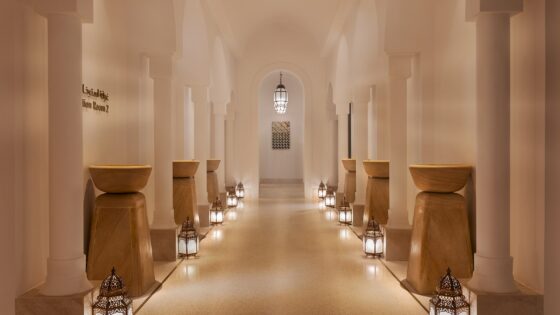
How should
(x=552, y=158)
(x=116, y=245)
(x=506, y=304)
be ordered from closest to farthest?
(x=552, y=158) < (x=506, y=304) < (x=116, y=245)

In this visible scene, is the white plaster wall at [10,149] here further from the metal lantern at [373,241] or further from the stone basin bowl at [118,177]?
the metal lantern at [373,241]

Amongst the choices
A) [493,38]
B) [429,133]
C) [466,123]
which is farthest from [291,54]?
[493,38]

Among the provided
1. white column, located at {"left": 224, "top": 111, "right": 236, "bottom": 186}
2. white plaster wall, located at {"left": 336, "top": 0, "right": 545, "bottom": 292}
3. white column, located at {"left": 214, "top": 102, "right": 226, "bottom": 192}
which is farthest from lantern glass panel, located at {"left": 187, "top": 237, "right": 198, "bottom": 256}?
white column, located at {"left": 224, "top": 111, "right": 236, "bottom": 186}

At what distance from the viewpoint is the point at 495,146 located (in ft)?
14.0

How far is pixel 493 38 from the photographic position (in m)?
4.28

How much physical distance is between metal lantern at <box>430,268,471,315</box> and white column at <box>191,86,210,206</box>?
6.82 m

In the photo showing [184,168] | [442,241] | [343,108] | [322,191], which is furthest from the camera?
[322,191]

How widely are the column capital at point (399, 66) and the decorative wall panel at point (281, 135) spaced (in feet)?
58.4

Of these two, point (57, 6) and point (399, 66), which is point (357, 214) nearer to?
point (399, 66)

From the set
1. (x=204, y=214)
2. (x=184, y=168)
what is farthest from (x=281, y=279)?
(x=204, y=214)

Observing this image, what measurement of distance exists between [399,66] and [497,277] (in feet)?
11.5

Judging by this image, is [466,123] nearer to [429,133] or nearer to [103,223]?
[429,133]

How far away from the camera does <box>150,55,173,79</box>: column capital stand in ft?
23.2

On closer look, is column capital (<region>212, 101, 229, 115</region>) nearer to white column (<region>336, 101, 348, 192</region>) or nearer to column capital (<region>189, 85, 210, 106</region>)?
white column (<region>336, 101, 348, 192</region>)
